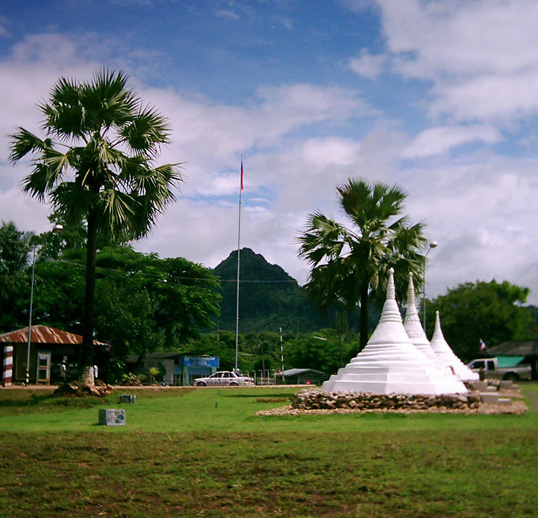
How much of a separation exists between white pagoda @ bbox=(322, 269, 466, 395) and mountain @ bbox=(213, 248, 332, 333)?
69305 mm

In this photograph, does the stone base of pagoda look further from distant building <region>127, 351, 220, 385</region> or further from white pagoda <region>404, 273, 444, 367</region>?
distant building <region>127, 351, 220, 385</region>

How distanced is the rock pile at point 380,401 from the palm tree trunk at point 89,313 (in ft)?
25.0

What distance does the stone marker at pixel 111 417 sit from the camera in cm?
1420

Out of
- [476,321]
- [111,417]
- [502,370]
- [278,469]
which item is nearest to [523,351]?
[502,370]

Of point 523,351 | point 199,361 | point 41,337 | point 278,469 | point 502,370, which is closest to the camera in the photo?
point 278,469

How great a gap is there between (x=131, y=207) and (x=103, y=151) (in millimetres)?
2007

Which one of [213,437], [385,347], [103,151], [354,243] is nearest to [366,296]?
[354,243]

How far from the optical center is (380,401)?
648 inches

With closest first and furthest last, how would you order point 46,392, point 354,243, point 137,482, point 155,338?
point 137,482, point 46,392, point 354,243, point 155,338

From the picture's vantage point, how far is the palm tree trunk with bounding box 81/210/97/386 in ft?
70.6

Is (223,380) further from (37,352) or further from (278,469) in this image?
(278,469)

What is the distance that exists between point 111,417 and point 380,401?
249 inches

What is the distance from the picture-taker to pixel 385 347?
60.5 ft

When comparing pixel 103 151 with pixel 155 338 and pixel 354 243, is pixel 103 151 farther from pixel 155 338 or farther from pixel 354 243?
pixel 155 338
